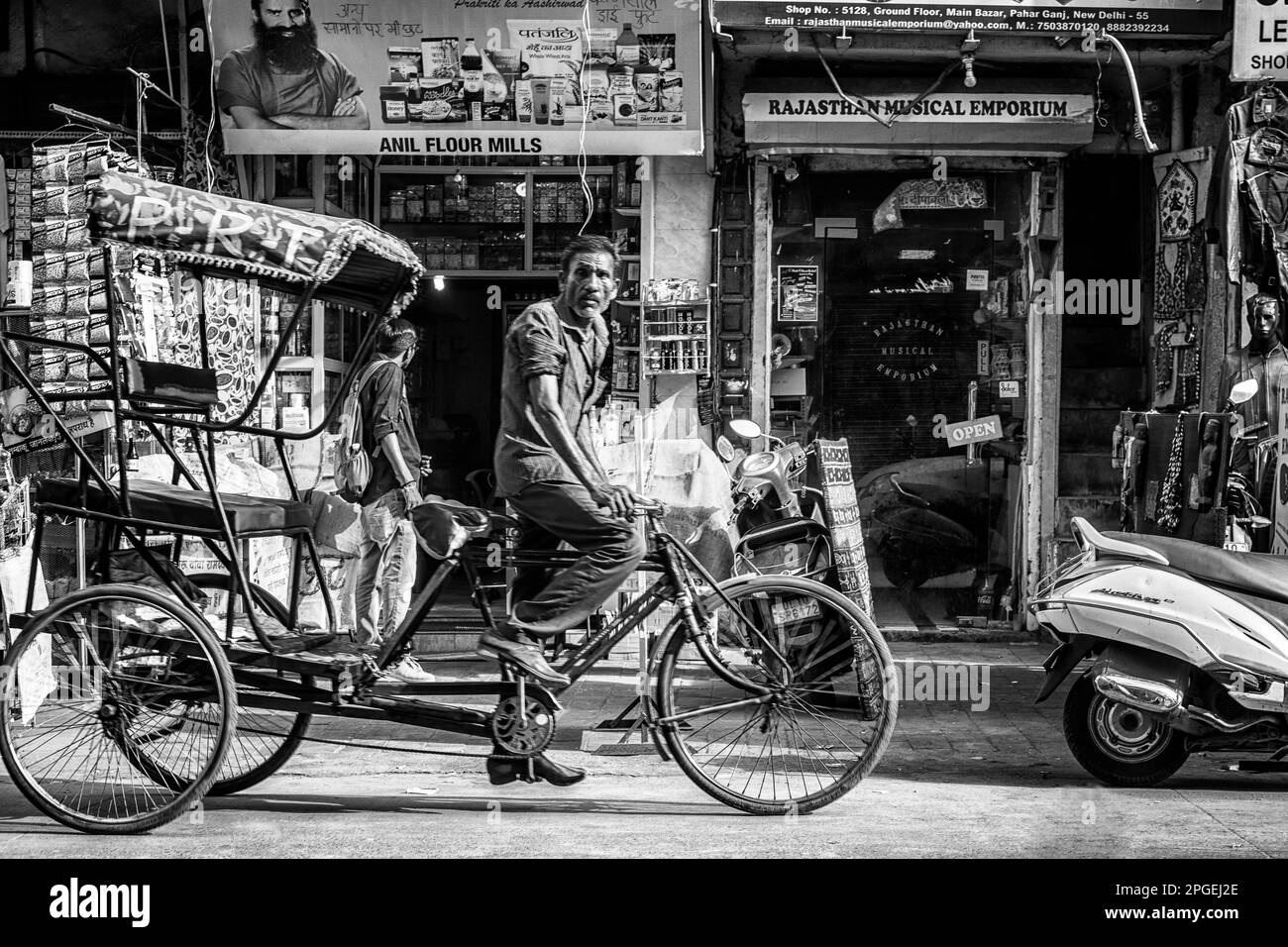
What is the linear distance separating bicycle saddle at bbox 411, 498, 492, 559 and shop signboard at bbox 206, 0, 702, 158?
13.6 feet

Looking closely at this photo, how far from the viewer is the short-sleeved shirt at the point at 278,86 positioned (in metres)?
8.03

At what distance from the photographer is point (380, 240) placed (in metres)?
4.57

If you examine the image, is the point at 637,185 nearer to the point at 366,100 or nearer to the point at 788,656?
the point at 366,100

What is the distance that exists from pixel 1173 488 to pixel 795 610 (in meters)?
3.29

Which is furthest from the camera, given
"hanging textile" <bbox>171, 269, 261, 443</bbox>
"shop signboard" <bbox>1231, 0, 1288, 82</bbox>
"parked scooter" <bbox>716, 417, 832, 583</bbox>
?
"hanging textile" <bbox>171, 269, 261, 443</bbox>

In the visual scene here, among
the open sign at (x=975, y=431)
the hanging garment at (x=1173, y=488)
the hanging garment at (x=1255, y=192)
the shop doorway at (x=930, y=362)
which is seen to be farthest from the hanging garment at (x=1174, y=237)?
the hanging garment at (x=1173, y=488)

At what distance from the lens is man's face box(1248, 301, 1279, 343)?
7219 millimetres

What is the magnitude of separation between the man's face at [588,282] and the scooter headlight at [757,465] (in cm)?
177

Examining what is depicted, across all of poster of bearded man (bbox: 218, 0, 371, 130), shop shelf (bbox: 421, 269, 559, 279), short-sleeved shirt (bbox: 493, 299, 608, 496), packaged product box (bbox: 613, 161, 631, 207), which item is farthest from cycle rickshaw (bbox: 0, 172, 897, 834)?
shop shelf (bbox: 421, 269, 559, 279)

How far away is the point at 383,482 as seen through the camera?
7254 millimetres

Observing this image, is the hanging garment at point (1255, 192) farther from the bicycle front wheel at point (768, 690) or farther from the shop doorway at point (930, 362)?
the bicycle front wheel at point (768, 690)

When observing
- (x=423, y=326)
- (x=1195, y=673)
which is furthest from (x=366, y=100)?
(x=1195, y=673)

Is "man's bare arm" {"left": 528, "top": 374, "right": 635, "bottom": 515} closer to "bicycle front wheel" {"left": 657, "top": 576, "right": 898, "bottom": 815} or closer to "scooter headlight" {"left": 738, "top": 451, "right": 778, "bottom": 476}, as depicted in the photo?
"bicycle front wheel" {"left": 657, "top": 576, "right": 898, "bottom": 815}

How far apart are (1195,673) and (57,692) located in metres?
4.34
